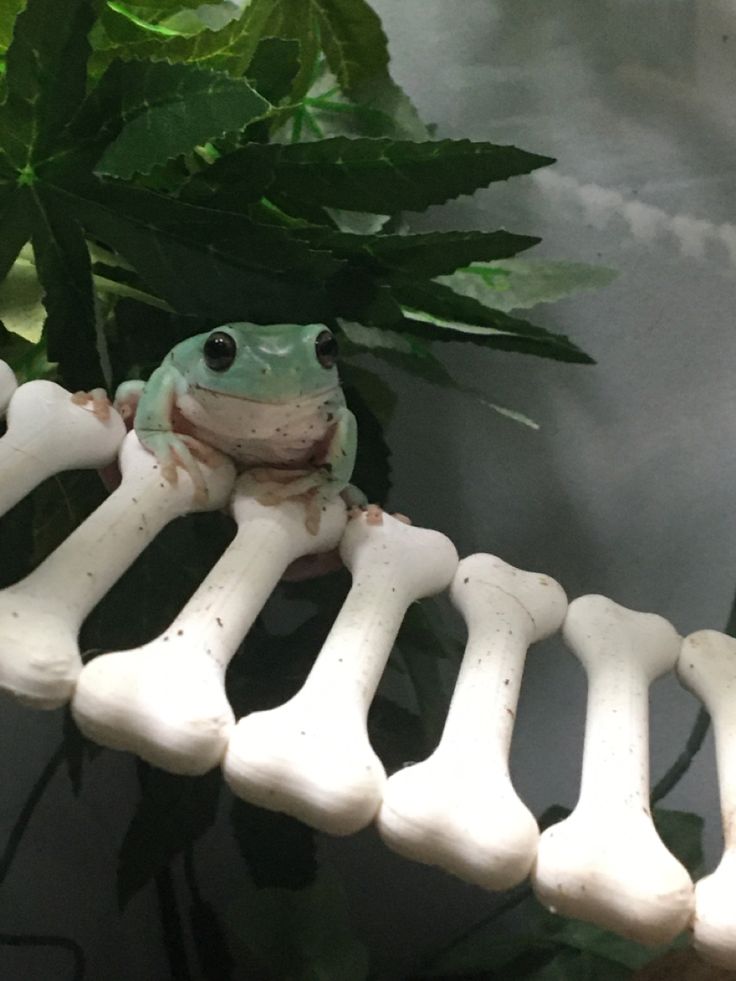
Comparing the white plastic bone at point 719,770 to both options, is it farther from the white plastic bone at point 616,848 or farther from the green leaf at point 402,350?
the green leaf at point 402,350

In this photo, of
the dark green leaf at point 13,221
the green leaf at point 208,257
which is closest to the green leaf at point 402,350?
the green leaf at point 208,257

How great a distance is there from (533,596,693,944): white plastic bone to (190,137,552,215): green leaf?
0.32 meters

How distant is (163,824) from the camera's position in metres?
0.67

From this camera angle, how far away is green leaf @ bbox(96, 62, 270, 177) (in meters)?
0.49

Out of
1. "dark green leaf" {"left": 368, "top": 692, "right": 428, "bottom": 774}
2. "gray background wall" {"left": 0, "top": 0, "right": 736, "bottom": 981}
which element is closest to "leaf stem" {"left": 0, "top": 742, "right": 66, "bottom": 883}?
"gray background wall" {"left": 0, "top": 0, "right": 736, "bottom": 981}

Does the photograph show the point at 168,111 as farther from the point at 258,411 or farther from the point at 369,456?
the point at 369,456

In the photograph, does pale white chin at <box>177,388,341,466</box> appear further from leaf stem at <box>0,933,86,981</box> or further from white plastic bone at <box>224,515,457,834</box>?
leaf stem at <box>0,933,86,981</box>

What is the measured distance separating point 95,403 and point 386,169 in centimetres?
23

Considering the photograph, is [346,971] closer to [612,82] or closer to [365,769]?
[365,769]

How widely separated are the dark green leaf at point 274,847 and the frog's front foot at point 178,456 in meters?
0.31

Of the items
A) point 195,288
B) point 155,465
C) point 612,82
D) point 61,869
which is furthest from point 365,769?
point 612,82

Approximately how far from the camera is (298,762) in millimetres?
351

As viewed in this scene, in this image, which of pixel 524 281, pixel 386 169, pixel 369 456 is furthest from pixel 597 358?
pixel 386 169

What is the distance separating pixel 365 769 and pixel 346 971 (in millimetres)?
344
